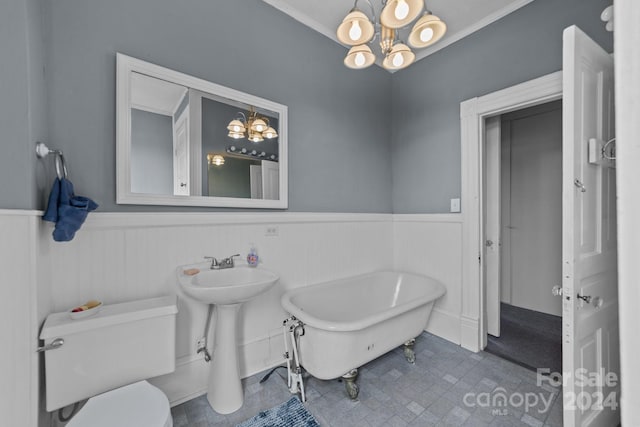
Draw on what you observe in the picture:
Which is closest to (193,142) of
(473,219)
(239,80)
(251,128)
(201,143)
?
(201,143)

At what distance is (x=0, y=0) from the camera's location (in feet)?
3.33

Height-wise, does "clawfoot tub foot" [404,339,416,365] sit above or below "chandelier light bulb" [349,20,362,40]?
below

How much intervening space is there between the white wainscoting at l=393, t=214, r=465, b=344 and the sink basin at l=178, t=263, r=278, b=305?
1614mm

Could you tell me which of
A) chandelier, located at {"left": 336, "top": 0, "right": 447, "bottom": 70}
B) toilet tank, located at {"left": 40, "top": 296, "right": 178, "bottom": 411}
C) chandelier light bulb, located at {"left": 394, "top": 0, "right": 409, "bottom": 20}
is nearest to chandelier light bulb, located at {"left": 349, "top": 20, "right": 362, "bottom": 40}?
chandelier, located at {"left": 336, "top": 0, "right": 447, "bottom": 70}

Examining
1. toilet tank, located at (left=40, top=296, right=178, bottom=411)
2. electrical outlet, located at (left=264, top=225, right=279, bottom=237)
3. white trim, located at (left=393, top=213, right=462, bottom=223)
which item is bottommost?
toilet tank, located at (left=40, top=296, right=178, bottom=411)

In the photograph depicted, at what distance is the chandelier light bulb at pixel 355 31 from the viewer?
143 cm

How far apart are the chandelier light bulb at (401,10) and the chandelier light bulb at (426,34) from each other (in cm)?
23

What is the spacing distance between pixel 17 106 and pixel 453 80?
2.82 meters

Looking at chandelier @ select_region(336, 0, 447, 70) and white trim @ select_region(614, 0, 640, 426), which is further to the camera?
chandelier @ select_region(336, 0, 447, 70)

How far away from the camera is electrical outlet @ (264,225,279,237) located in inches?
78.4

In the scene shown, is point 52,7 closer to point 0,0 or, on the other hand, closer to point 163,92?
point 0,0

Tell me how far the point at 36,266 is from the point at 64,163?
1.60 feet

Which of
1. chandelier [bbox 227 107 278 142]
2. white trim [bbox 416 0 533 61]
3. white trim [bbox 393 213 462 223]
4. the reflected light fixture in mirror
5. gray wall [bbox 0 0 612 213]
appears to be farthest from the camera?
white trim [bbox 393 213 462 223]

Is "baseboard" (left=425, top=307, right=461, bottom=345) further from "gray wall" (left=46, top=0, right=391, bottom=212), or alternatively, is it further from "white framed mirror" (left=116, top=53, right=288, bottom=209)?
"white framed mirror" (left=116, top=53, right=288, bottom=209)
